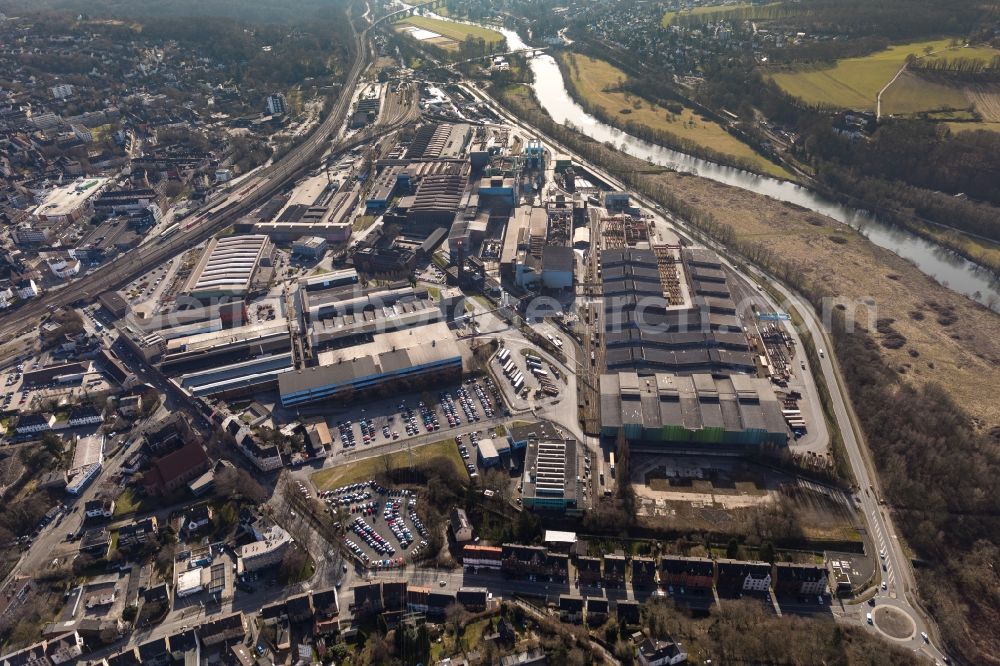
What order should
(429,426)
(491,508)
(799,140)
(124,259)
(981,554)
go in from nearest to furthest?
(981,554) → (491,508) → (429,426) → (124,259) → (799,140)

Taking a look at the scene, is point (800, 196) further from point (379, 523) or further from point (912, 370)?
point (379, 523)

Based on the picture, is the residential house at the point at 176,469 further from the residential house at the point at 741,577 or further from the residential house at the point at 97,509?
the residential house at the point at 741,577

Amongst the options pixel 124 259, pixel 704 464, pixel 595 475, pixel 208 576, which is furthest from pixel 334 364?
pixel 124 259

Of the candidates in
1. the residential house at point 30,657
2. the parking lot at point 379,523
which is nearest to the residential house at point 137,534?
the residential house at point 30,657

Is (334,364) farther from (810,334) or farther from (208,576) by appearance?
(810,334)

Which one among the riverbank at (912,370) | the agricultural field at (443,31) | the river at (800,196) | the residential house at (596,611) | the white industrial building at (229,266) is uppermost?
the agricultural field at (443,31)

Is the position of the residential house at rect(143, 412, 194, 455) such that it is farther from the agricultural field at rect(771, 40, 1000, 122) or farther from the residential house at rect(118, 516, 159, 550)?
the agricultural field at rect(771, 40, 1000, 122)

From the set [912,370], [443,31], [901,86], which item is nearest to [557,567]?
[912,370]
